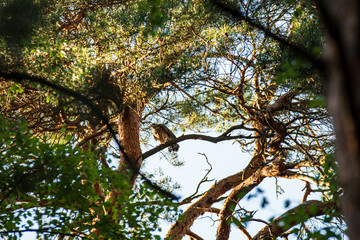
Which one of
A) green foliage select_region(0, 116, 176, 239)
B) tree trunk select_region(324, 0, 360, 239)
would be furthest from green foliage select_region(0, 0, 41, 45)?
tree trunk select_region(324, 0, 360, 239)

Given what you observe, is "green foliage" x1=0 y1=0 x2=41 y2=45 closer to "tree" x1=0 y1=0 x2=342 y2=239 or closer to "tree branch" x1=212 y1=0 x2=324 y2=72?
"tree" x1=0 y1=0 x2=342 y2=239

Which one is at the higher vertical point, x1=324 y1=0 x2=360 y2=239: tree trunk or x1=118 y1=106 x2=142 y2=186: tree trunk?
x1=118 y1=106 x2=142 y2=186: tree trunk

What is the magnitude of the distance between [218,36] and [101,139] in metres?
3.98

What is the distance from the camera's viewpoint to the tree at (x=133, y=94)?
163 inches

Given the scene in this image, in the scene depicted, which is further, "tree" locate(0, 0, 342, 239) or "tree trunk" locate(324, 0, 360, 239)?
"tree" locate(0, 0, 342, 239)

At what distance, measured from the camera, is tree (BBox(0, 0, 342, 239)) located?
4.15 m

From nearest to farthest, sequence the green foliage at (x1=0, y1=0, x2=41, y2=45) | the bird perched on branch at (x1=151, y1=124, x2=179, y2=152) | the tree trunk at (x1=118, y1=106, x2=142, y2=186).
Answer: the green foliage at (x1=0, y1=0, x2=41, y2=45) < the tree trunk at (x1=118, y1=106, x2=142, y2=186) < the bird perched on branch at (x1=151, y1=124, x2=179, y2=152)

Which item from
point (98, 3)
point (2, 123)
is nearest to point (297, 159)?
point (98, 3)

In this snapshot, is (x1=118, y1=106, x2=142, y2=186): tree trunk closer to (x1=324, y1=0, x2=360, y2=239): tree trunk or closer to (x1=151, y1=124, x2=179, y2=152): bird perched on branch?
(x1=151, y1=124, x2=179, y2=152): bird perched on branch

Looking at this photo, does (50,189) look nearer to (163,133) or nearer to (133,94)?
(133,94)

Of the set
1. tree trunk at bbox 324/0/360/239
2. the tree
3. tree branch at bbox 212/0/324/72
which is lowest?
tree trunk at bbox 324/0/360/239

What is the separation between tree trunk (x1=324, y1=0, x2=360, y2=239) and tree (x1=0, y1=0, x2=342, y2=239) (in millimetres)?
3481

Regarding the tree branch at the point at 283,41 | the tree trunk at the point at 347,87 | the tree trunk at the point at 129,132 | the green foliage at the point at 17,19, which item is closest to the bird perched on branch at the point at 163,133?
the tree trunk at the point at 129,132

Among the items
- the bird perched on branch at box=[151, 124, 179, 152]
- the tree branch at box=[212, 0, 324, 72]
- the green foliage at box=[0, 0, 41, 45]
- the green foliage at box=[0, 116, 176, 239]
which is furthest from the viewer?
the bird perched on branch at box=[151, 124, 179, 152]
